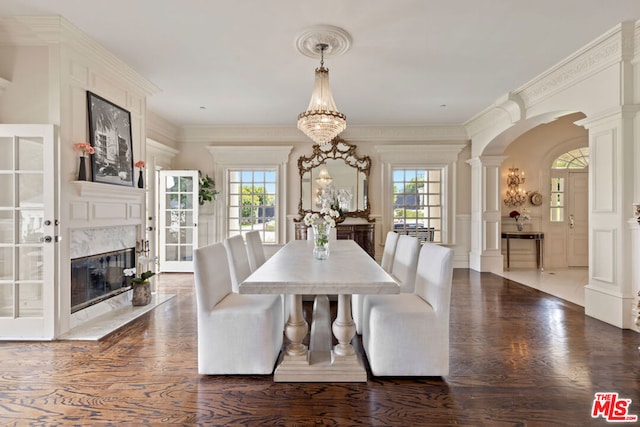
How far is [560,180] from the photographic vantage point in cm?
633

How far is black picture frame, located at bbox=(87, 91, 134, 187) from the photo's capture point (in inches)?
125

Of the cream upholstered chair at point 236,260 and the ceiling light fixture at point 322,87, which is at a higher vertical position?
the ceiling light fixture at point 322,87

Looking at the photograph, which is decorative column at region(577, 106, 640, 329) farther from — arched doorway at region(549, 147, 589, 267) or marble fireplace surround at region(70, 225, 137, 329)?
marble fireplace surround at region(70, 225, 137, 329)

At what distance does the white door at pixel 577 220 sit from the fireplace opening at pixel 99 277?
7.41 m

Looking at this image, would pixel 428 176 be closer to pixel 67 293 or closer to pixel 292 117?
pixel 292 117

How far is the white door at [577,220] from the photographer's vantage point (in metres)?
6.28

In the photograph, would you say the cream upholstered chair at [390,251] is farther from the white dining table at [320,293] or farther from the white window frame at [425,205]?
the white window frame at [425,205]

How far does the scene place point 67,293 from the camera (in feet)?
9.61

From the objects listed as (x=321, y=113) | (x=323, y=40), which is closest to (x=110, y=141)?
(x=321, y=113)

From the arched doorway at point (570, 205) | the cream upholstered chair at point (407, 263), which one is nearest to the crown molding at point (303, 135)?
the arched doorway at point (570, 205)

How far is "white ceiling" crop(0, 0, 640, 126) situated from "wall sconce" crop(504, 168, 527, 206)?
2048 mm

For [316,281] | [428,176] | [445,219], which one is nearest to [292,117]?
[428,176]

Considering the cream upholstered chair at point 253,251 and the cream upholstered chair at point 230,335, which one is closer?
the cream upholstered chair at point 230,335

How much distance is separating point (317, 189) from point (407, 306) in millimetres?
4433
